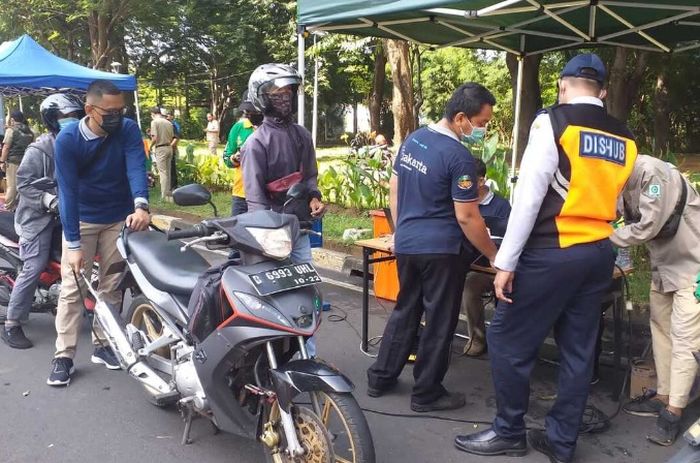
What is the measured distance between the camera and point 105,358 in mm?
4305

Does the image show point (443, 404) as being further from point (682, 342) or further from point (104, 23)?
point (104, 23)

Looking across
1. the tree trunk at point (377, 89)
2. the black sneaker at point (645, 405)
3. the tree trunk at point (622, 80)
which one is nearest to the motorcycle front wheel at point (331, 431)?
the black sneaker at point (645, 405)

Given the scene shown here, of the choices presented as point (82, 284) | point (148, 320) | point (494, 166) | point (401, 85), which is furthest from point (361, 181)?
point (148, 320)

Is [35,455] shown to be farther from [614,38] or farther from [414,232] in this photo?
[614,38]

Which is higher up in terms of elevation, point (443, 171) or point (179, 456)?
point (443, 171)

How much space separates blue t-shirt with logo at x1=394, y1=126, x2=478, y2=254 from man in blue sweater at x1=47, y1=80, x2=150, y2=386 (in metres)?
1.59

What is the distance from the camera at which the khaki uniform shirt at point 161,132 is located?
39.3 feet

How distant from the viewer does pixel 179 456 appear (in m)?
3.20

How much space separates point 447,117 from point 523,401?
1523mm

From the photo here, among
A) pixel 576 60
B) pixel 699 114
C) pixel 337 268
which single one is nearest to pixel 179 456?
pixel 576 60

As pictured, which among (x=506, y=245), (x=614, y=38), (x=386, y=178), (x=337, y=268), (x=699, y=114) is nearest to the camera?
(x=506, y=245)

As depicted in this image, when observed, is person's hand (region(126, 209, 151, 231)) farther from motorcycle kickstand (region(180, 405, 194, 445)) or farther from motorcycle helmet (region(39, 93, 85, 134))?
motorcycle kickstand (region(180, 405, 194, 445))

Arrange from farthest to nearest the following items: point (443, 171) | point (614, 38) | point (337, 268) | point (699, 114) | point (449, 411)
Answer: point (699, 114), point (337, 268), point (614, 38), point (449, 411), point (443, 171)

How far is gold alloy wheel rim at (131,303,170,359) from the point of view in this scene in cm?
362
